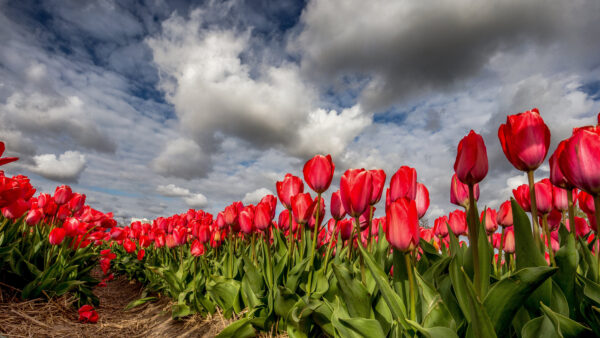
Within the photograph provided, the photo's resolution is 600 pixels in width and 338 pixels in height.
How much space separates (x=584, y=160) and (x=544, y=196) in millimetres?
1005

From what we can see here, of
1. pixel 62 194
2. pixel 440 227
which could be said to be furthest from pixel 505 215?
pixel 62 194

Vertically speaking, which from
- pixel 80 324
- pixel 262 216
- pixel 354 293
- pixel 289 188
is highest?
pixel 289 188

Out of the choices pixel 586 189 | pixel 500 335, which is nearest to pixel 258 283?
pixel 500 335

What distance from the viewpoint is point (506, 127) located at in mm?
1431

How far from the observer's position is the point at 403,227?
5.01ft

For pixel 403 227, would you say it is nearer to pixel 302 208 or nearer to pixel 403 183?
pixel 403 183

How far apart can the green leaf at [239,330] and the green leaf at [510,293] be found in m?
2.00

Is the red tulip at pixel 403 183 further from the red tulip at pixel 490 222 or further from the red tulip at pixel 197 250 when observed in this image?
the red tulip at pixel 197 250

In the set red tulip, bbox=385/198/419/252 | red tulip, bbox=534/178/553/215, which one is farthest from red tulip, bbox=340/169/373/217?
red tulip, bbox=534/178/553/215

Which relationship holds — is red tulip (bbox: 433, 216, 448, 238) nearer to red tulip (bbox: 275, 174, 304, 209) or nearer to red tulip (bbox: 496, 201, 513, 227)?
red tulip (bbox: 496, 201, 513, 227)

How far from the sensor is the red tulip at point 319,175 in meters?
2.46

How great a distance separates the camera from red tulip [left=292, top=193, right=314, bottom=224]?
2725 millimetres

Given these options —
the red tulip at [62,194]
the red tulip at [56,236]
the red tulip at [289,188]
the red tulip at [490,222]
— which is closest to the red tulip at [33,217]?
the red tulip at [62,194]

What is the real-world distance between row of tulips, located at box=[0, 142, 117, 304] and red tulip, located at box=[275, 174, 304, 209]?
2833 mm
